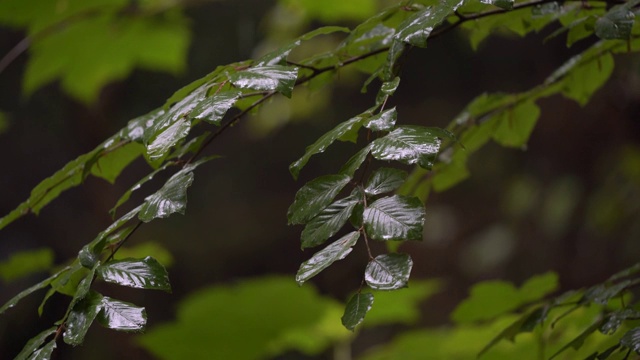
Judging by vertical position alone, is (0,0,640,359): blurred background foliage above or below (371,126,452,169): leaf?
below

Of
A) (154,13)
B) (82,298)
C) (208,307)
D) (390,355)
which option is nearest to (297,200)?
(82,298)

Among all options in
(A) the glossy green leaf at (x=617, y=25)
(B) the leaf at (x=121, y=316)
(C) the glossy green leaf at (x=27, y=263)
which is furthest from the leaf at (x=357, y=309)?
(C) the glossy green leaf at (x=27, y=263)

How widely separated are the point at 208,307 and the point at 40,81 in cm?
59

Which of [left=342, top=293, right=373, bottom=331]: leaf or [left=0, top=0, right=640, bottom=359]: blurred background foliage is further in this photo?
[left=0, top=0, right=640, bottom=359]: blurred background foliage

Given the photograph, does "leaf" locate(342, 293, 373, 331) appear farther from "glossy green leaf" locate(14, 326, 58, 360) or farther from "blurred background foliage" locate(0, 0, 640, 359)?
"blurred background foliage" locate(0, 0, 640, 359)

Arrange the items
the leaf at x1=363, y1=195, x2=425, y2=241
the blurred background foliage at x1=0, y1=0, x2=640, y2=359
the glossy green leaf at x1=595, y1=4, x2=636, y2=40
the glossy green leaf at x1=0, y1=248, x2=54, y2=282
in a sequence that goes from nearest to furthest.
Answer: the leaf at x1=363, y1=195, x2=425, y2=241 < the glossy green leaf at x1=595, y1=4, x2=636, y2=40 < the glossy green leaf at x1=0, y1=248, x2=54, y2=282 < the blurred background foliage at x1=0, y1=0, x2=640, y2=359

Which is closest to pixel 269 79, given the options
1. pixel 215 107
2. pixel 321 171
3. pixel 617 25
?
pixel 215 107

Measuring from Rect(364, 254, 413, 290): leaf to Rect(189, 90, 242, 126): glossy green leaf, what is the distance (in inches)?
5.2

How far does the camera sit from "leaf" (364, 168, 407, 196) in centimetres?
47

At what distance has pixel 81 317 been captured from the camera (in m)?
0.47

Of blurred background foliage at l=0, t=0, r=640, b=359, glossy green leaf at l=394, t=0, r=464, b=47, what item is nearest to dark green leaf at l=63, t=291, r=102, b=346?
glossy green leaf at l=394, t=0, r=464, b=47

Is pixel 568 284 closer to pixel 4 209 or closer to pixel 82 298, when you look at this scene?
pixel 4 209

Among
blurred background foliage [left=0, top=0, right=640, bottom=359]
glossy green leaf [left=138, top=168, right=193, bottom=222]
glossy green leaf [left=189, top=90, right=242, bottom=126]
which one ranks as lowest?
blurred background foliage [left=0, top=0, right=640, bottom=359]

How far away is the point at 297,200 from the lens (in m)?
0.49
